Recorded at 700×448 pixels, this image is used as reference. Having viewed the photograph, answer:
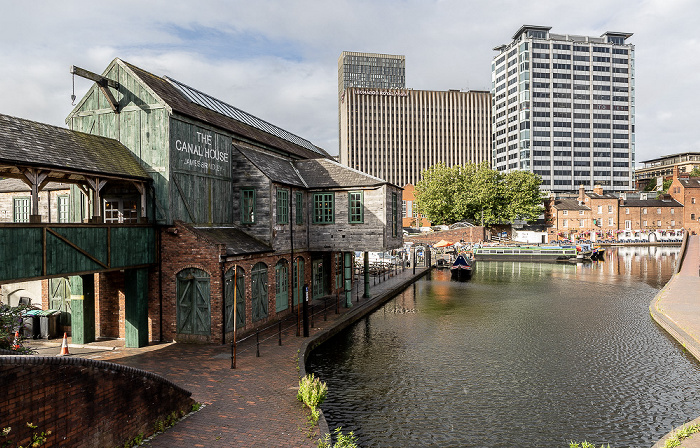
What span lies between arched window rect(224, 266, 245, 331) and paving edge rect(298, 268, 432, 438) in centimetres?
276

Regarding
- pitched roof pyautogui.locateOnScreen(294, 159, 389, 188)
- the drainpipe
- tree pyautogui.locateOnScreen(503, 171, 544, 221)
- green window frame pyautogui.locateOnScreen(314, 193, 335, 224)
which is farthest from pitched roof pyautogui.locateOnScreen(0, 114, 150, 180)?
tree pyautogui.locateOnScreen(503, 171, 544, 221)

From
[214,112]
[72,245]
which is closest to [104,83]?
[214,112]

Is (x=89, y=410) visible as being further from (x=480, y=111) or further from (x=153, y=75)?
(x=480, y=111)

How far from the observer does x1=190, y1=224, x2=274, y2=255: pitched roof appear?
1673cm

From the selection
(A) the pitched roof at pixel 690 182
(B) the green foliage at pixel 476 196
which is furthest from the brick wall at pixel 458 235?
(A) the pitched roof at pixel 690 182

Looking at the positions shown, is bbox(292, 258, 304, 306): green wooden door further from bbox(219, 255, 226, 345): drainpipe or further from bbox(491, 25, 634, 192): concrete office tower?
bbox(491, 25, 634, 192): concrete office tower

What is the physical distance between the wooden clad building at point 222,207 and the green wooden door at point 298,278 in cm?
10

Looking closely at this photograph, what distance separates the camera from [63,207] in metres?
19.1

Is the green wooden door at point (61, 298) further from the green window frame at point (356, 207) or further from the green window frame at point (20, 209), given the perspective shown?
the green window frame at point (356, 207)

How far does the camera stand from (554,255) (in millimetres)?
56531

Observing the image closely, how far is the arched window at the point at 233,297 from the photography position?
54.1 feet

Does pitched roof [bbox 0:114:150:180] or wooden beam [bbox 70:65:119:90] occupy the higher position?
wooden beam [bbox 70:65:119:90]

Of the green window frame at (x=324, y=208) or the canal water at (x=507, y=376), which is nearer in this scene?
the canal water at (x=507, y=376)

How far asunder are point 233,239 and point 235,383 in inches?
290
